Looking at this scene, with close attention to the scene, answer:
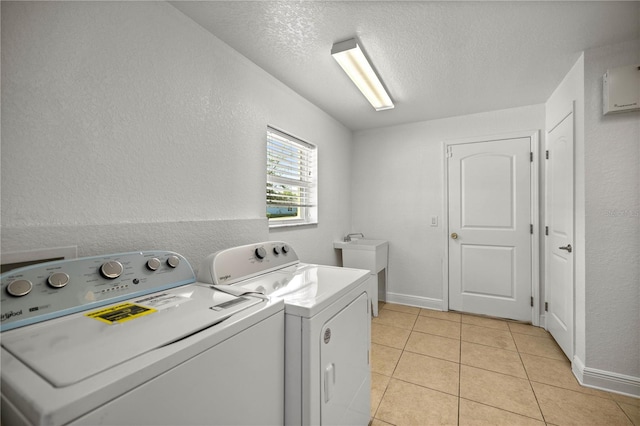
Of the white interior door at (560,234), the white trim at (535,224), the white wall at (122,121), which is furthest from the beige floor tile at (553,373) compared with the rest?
the white wall at (122,121)

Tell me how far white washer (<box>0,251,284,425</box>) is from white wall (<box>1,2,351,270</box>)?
0.22 metres

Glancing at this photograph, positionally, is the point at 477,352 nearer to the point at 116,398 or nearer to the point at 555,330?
the point at 555,330

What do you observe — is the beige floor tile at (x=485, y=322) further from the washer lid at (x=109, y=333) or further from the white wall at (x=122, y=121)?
the washer lid at (x=109, y=333)

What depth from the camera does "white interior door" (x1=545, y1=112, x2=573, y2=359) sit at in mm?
2117

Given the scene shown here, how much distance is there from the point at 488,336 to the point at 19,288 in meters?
3.24

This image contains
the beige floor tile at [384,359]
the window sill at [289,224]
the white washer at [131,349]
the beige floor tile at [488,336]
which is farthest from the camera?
the beige floor tile at [488,336]

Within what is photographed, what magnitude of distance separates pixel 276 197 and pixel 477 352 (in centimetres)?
219

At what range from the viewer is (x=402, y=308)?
335 cm

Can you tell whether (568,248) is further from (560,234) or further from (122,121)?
(122,121)

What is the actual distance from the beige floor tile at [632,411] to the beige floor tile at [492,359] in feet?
1.60

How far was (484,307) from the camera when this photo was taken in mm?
3072

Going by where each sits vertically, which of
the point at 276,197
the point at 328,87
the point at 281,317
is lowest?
the point at 281,317

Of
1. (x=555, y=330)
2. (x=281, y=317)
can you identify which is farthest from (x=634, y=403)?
(x=281, y=317)

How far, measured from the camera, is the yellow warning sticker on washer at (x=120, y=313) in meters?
0.82
